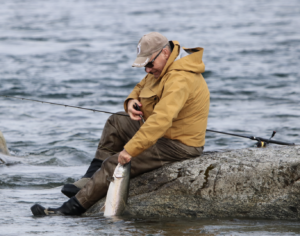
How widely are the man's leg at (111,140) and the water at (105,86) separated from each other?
0.48 m

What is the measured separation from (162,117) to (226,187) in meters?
1.07

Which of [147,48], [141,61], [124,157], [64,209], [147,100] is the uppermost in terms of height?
[147,48]

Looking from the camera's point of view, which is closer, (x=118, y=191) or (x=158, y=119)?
(x=158, y=119)

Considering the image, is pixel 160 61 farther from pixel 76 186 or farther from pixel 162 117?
pixel 76 186

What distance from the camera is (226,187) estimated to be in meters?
5.06

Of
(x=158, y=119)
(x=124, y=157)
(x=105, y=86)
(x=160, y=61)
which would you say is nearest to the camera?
(x=158, y=119)

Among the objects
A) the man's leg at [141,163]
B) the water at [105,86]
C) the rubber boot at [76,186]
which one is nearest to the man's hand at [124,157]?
the man's leg at [141,163]

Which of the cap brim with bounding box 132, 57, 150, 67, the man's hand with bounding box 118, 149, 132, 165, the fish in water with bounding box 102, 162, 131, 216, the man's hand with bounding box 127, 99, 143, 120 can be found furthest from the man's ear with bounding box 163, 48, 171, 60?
the fish in water with bounding box 102, 162, 131, 216

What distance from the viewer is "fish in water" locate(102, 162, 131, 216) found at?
16.0ft

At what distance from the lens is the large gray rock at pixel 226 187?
4949 millimetres

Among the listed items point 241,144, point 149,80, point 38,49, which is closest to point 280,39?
point 38,49

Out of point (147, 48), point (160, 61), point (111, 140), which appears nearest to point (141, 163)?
point (111, 140)

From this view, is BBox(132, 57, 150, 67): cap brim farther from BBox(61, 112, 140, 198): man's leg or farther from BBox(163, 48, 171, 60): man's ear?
BBox(61, 112, 140, 198): man's leg

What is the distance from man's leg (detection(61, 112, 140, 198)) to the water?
481 millimetres
